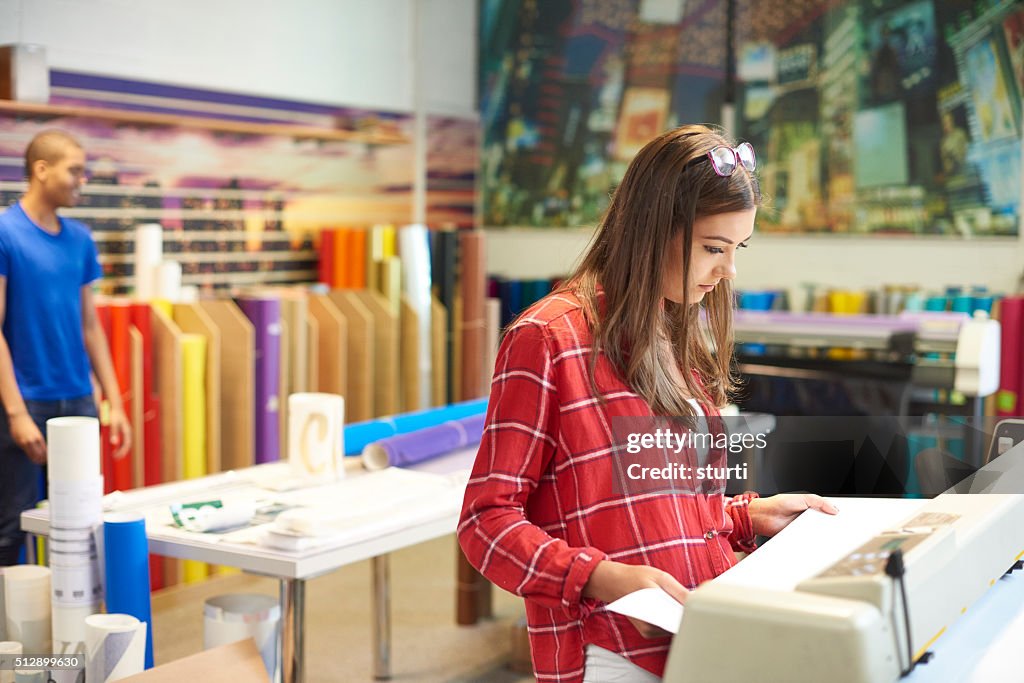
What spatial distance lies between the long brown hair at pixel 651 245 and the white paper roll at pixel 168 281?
350 centimetres

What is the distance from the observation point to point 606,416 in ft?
4.97

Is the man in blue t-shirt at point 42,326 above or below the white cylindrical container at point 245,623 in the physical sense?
above

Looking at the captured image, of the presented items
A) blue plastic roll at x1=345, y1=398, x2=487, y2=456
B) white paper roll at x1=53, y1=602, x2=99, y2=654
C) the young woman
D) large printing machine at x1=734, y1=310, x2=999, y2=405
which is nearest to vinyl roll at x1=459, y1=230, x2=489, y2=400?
large printing machine at x1=734, y1=310, x2=999, y2=405

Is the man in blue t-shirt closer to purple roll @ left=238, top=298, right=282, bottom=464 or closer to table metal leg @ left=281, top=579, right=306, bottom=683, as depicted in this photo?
purple roll @ left=238, top=298, right=282, bottom=464

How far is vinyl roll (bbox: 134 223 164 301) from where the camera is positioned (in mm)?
4770

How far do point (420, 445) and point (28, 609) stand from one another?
1.17 m

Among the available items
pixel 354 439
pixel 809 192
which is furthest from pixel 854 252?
pixel 354 439

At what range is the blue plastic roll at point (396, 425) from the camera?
333 cm

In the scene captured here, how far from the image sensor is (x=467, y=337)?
Result: 616cm

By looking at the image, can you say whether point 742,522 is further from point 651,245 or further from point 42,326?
point 42,326

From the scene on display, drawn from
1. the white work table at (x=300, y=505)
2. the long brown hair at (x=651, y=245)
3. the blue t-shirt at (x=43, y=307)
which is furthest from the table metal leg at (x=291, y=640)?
the blue t-shirt at (x=43, y=307)

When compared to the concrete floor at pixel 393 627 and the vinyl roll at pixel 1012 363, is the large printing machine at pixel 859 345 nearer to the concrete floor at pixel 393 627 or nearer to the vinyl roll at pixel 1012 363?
the vinyl roll at pixel 1012 363

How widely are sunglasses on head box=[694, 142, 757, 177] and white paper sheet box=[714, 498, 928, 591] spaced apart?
1.60 ft

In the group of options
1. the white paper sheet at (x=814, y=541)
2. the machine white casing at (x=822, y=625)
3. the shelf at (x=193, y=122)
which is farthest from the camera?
the shelf at (x=193, y=122)
